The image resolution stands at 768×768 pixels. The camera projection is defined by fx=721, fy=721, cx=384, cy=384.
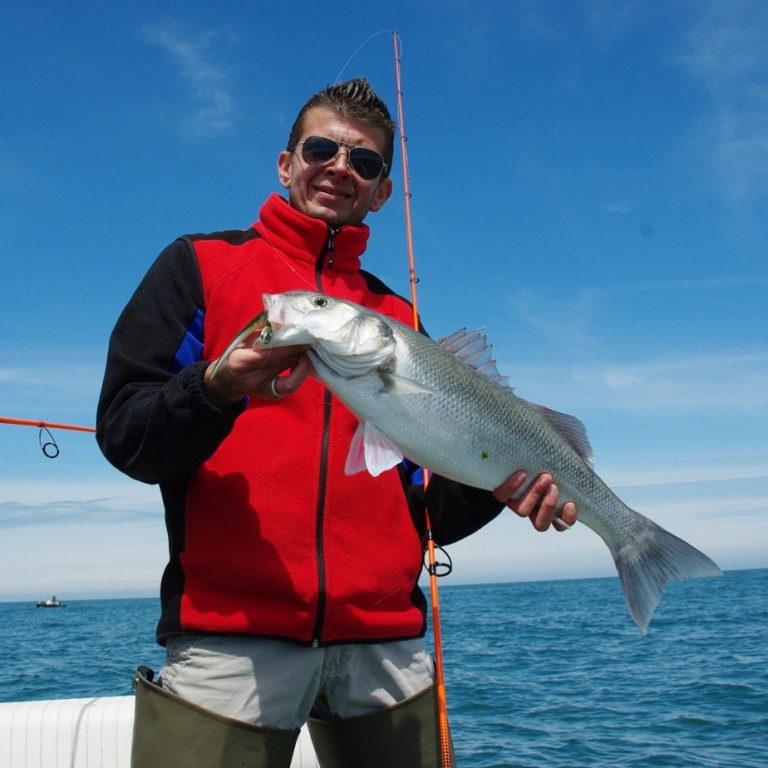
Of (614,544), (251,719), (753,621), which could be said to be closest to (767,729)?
(614,544)

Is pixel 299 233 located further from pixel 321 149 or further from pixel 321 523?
pixel 321 523

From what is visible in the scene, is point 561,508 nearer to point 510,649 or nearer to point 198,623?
point 198,623

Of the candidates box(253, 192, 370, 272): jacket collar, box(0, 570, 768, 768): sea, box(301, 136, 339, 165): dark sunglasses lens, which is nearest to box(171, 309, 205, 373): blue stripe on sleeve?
box(253, 192, 370, 272): jacket collar

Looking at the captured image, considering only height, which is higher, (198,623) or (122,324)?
(122,324)

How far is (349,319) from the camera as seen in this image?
2.79 metres

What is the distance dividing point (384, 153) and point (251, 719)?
2700 mm

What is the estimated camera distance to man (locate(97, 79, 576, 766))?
2.52 m

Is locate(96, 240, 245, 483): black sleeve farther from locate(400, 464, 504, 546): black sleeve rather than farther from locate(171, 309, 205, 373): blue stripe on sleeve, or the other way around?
locate(400, 464, 504, 546): black sleeve

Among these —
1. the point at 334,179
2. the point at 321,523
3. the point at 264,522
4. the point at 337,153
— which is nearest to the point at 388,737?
the point at 321,523

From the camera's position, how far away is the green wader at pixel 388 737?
289cm

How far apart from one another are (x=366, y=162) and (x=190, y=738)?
259 cm

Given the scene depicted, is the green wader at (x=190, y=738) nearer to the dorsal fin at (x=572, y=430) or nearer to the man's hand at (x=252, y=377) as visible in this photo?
the man's hand at (x=252, y=377)

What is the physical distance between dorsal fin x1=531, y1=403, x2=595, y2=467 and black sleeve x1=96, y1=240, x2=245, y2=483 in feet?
5.58

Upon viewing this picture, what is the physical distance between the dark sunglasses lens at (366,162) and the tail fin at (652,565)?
7.26 feet
